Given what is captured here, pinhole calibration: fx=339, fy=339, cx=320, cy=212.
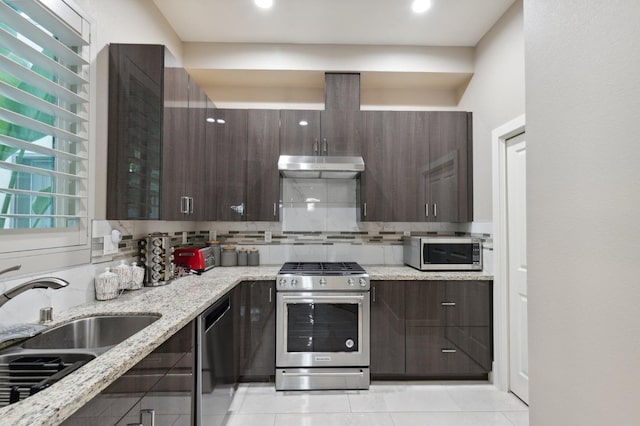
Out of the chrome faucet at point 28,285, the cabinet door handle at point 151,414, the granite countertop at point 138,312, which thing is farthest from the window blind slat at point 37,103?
the cabinet door handle at point 151,414

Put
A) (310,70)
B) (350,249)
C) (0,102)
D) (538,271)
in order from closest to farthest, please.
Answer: (538,271) → (0,102) → (310,70) → (350,249)

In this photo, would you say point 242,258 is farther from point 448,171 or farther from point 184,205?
point 448,171

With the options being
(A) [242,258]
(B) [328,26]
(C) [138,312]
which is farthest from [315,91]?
(C) [138,312]

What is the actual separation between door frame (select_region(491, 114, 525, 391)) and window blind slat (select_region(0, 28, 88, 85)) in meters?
2.85

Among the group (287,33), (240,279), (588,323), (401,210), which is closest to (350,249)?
(401,210)

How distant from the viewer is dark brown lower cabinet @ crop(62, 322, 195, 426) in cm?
94

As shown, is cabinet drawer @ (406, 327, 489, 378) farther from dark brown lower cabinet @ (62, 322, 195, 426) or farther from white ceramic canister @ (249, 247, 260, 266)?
dark brown lower cabinet @ (62, 322, 195, 426)

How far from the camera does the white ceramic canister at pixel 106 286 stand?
181 centimetres

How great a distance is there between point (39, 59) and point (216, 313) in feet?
4.97

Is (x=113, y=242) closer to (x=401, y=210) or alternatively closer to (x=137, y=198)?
(x=137, y=198)

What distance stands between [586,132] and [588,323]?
0.52 m

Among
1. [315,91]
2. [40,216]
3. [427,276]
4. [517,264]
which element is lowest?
[427,276]

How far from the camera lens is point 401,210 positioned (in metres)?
3.18

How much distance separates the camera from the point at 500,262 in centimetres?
277
